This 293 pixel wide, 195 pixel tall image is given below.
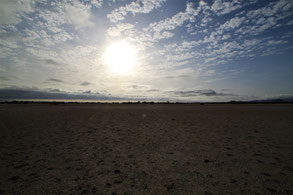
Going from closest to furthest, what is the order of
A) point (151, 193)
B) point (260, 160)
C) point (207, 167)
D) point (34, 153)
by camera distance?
point (151, 193)
point (207, 167)
point (260, 160)
point (34, 153)

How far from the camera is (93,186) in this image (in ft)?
13.6

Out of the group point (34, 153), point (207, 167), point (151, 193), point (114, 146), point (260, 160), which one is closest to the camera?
point (151, 193)

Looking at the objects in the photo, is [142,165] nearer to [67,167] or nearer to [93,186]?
[93,186]

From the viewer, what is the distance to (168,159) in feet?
20.0

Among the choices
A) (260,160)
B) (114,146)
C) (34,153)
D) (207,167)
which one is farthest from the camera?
(114,146)

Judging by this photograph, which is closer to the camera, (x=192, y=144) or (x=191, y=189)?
(x=191, y=189)

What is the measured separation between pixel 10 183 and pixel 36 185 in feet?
2.92

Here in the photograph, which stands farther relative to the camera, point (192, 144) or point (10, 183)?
point (192, 144)

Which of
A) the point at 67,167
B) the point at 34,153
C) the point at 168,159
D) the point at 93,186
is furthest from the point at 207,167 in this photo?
the point at 34,153

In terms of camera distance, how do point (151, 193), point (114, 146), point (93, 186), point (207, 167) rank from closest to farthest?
point (151, 193)
point (93, 186)
point (207, 167)
point (114, 146)

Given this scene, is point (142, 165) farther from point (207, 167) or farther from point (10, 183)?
point (10, 183)

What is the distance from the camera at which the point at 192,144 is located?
26.8 ft

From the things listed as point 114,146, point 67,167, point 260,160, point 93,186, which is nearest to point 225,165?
point 260,160

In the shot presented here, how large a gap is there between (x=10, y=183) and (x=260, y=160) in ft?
31.2
